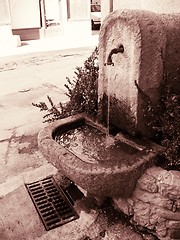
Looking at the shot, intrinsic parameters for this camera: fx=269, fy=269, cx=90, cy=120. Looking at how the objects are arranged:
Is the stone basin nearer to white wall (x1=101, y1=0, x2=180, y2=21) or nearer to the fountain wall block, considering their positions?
the fountain wall block

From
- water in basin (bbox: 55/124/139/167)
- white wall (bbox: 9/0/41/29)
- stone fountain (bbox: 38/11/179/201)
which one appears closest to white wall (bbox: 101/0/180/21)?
stone fountain (bbox: 38/11/179/201)

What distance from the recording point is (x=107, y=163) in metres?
2.11

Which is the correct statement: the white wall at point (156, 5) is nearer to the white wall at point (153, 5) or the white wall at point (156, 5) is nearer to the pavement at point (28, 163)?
the white wall at point (153, 5)

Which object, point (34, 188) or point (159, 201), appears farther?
point (34, 188)

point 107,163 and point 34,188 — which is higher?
point 107,163

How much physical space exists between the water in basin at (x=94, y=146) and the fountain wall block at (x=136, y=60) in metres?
0.21

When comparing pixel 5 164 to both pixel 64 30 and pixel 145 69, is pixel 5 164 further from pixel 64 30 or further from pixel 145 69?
pixel 64 30

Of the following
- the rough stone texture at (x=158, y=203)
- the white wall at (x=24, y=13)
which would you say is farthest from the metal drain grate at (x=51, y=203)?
the white wall at (x=24, y=13)

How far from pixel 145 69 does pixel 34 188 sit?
1.69 m

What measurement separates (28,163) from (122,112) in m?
1.42

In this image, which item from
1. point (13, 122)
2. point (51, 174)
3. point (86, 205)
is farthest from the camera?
point (13, 122)

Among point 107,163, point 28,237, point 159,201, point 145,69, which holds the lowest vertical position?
point 28,237

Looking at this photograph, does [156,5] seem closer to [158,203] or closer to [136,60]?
[136,60]

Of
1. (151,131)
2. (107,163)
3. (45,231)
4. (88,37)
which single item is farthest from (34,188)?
(88,37)
